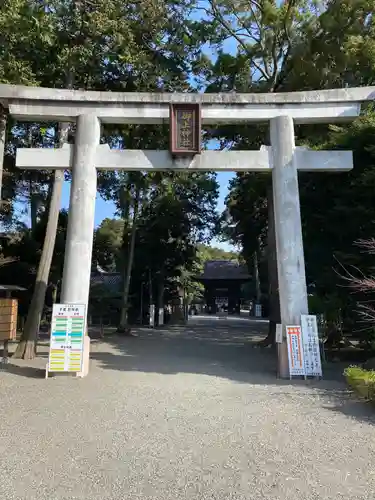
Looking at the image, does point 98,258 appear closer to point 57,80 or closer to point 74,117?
point 57,80

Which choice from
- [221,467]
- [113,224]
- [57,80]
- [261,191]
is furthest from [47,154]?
[113,224]

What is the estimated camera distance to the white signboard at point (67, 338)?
28.9ft

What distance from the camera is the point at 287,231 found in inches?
387

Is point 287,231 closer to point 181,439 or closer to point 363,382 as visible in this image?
point 363,382

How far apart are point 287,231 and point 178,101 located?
3848mm

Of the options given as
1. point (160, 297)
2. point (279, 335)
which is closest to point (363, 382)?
point (279, 335)

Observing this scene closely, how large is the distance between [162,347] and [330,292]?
6.46 m

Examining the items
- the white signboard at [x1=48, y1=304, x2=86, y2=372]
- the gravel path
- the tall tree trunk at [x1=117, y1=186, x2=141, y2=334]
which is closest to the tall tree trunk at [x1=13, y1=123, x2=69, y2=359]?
the gravel path

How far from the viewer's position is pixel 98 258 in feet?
97.2

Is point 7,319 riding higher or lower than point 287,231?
lower

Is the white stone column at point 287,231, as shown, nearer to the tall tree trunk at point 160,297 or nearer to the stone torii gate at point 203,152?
the stone torii gate at point 203,152

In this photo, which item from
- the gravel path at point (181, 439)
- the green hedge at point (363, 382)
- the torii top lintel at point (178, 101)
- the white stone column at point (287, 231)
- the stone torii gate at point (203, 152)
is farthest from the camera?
the torii top lintel at point (178, 101)

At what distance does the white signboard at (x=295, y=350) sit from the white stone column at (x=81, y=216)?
4.35 meters

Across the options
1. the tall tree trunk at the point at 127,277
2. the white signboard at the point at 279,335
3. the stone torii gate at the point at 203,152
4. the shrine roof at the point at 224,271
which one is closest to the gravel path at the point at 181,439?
the white signboard at the point at 279,335
